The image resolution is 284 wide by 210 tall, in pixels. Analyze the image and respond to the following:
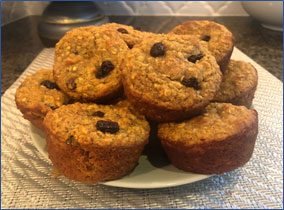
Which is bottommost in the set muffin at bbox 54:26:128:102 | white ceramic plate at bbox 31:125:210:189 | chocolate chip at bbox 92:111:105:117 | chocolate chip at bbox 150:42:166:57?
white ceramic plate at bbox 31:125:210:189

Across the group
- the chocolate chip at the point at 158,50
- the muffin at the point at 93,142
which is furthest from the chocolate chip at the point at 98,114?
the chocolate chip at the point at 158,50

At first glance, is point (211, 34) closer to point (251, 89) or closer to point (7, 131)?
point (251, 89)

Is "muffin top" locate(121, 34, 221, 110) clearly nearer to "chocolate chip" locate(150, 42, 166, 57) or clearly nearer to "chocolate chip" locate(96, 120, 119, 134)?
"chocolate chip" locate(150, 42, 166, 57)

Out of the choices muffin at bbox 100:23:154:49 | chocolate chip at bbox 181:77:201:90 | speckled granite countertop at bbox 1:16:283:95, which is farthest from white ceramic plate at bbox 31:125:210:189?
speckled granite countertop at bbox 1:16:283:95

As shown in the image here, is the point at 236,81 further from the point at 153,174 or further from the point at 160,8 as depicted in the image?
the point at 160,8

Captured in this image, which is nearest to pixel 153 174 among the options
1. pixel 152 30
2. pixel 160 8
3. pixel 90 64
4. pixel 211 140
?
pixel 211 140

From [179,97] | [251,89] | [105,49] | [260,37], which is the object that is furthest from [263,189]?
[260,37]

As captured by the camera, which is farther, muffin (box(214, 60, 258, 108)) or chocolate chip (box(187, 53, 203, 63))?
muffin (box(214, 60, 258, 108))
